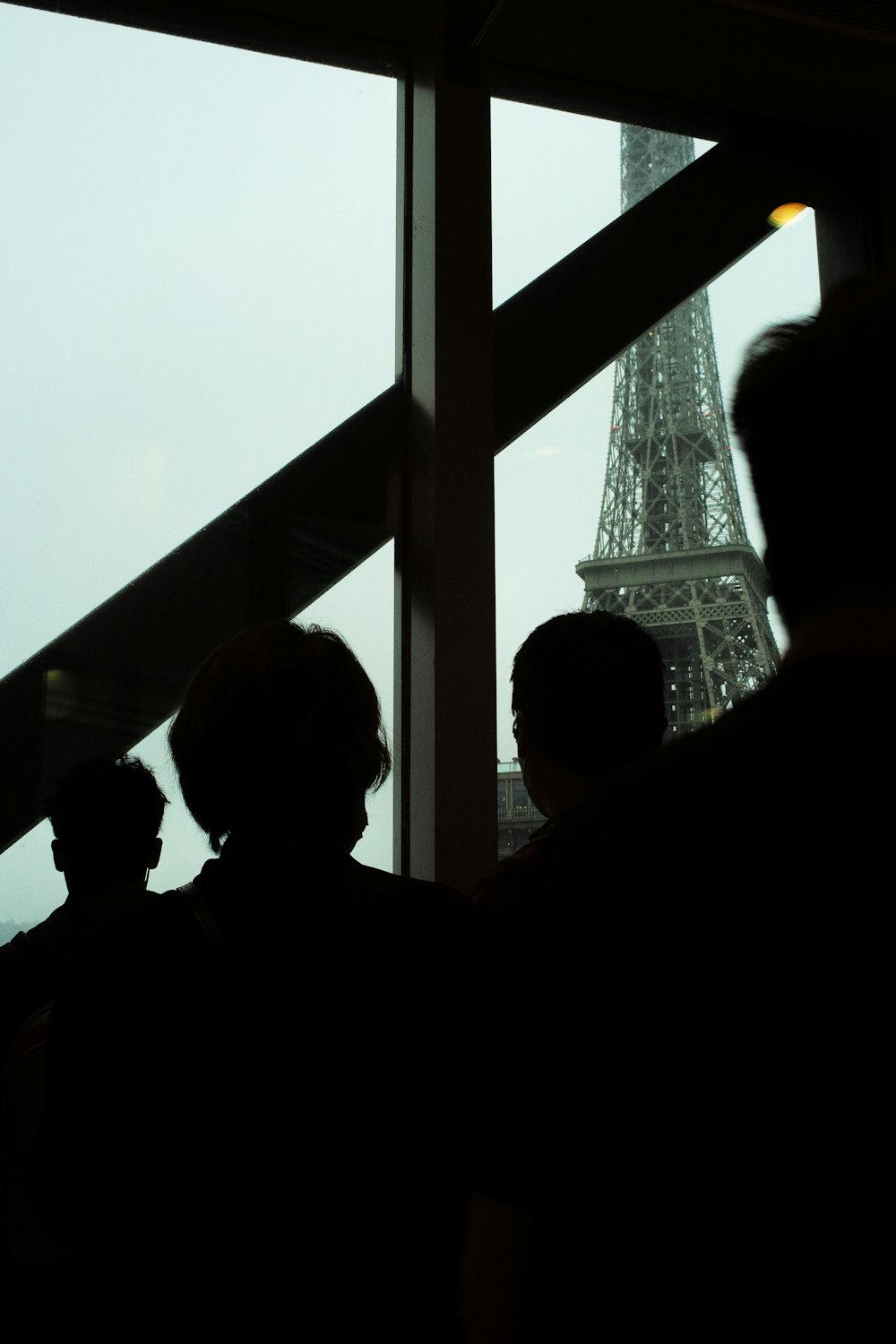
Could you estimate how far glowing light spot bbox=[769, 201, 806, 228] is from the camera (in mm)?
4156

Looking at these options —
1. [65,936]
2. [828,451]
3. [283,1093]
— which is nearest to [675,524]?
[65,936]

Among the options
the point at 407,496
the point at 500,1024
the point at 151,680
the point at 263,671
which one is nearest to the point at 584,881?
the point at 500,1024

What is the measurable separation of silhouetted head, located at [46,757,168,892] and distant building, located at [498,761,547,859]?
5.15ft

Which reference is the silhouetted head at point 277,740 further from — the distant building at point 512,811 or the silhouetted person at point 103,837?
the distant building at point 512,811

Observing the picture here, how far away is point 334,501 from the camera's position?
11.4 feet

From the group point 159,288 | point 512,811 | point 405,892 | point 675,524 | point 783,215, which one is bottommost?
point 405,892

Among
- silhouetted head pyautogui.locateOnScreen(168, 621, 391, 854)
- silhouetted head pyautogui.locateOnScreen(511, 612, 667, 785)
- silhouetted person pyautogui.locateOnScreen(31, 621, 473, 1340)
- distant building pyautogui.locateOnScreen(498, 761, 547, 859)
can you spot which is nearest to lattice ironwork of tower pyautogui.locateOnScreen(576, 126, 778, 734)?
distant building pyautogui.locateOnScreen(498, 761, 547, 859)

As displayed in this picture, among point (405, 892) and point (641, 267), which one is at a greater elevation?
point (641, 267)

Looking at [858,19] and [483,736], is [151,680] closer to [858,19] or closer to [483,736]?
[483,736]

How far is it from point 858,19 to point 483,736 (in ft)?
8.39

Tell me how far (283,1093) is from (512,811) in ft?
7.78

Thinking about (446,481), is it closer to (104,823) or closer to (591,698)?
(104,823)

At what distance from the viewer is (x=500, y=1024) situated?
685mm

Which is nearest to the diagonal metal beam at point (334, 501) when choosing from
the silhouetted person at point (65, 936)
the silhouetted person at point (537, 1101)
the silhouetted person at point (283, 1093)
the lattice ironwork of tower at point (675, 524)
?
the lattice ironwork of tower at point (675, 524)
